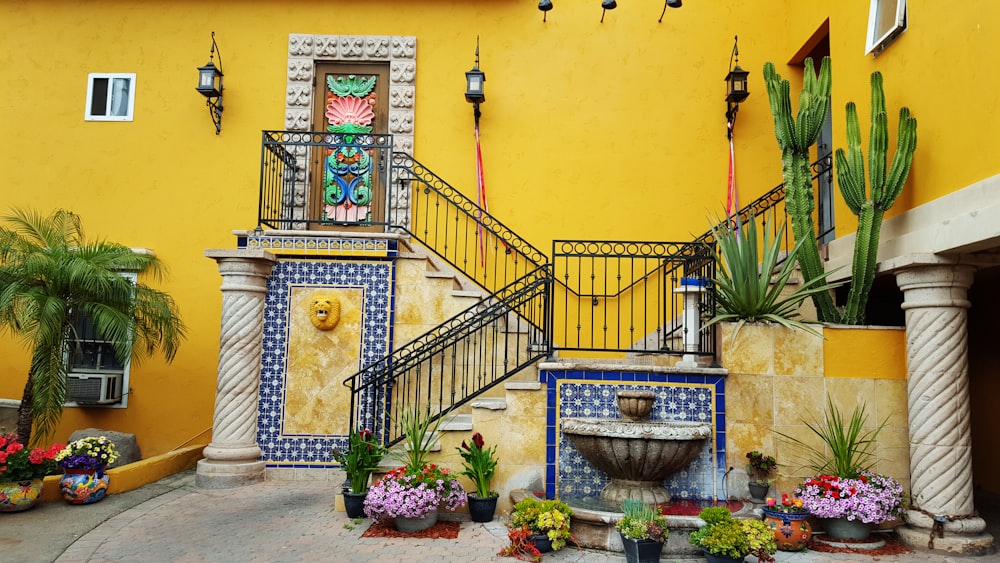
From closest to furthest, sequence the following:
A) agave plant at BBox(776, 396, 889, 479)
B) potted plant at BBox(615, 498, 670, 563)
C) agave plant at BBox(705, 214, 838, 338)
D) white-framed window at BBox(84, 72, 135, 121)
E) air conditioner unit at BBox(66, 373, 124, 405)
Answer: potted plant at BBox(615, 498, 670, 563), agave plant at BBox(776, 396, 889, 479), agave plant at BBox(705, 214, 838, 338), air conditioner unit at BBox(66, 373, 124, 405), white-framed window at BBox(84, 72, 135, 121)

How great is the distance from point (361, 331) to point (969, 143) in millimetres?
5972

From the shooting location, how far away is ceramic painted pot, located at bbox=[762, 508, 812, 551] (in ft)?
18.5

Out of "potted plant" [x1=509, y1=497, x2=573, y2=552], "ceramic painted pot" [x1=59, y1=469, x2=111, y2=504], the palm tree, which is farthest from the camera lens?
the palm tree

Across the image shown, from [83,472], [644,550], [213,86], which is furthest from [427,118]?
[644,550]

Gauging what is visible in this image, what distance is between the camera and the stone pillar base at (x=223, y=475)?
24.7 feet

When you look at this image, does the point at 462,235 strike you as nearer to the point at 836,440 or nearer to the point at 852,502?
the point at 836,440

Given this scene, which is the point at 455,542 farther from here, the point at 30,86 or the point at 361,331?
the point at 30,86

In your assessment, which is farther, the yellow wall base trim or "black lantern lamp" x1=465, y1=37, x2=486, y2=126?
"black lantern lamp" x1=465, y1=37, x2=486, y2=126

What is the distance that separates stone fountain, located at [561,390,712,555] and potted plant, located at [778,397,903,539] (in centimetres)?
95

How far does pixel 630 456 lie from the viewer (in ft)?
19.6

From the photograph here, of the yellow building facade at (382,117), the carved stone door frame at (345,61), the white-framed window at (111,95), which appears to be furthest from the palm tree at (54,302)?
the white-framed window at (111,95)

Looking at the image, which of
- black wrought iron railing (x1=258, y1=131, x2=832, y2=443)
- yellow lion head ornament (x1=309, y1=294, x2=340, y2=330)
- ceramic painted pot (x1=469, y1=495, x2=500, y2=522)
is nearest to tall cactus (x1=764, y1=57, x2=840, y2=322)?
black wrought iron railing (x1=258, y1=131, x2=832, y2=443)

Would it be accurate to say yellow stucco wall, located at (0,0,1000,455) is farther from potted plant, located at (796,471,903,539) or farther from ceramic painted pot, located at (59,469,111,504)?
potted plant, located at (796,471,903,539)

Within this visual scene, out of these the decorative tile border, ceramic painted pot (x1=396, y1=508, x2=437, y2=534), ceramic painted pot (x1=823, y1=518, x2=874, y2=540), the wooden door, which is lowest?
ceramic painted pot (x1=396, y1=508, x2=437, y2=534)
